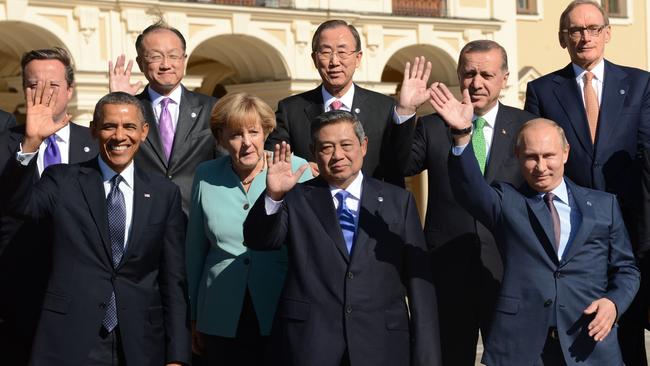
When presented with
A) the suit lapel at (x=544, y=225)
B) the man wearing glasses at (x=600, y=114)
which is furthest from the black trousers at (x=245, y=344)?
the man wearing glasses at (x=600, y=114)

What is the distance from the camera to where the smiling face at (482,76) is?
21.8ft

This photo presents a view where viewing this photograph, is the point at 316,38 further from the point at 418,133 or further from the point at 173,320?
the point at 173,320

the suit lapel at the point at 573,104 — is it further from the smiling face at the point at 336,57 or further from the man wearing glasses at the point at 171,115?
the man wearing glasses at the point at 171,115

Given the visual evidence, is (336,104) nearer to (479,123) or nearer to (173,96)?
(479,123)

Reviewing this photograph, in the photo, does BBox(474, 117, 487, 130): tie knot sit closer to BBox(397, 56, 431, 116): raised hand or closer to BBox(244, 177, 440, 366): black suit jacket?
BBox(397, 56, 431, 116): raised hand

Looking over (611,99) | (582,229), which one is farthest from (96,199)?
(611,99)

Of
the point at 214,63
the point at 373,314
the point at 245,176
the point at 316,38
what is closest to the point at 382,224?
the point at 373,314

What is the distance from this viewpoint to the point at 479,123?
266 inches

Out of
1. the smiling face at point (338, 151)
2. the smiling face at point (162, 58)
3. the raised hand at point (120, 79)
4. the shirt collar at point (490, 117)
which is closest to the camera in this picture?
the smiling face at point (338, 151)

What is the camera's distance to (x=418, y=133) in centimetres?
683

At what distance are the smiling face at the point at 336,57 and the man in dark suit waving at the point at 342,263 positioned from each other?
0.95 metres

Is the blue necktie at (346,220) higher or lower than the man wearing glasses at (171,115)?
lower

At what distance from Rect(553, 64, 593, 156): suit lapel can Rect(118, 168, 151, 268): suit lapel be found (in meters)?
2.30

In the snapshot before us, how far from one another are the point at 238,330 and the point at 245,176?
30.0 inches
